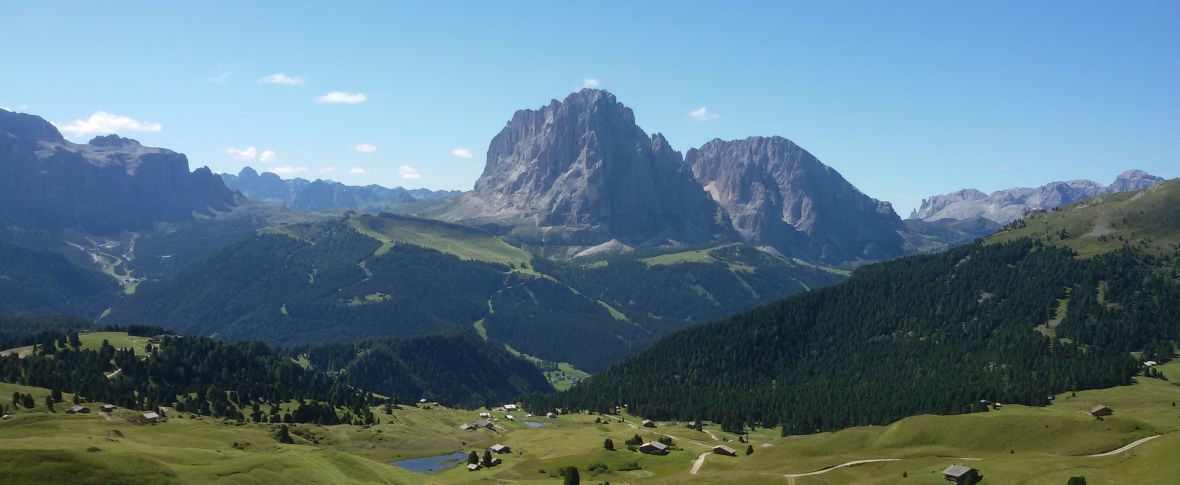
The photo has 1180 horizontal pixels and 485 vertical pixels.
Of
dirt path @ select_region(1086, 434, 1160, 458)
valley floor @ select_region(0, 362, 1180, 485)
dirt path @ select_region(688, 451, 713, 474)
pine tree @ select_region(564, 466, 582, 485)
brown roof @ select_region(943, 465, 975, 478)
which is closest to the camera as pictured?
valley floor @ select_region(0, 362, 1180, 485)

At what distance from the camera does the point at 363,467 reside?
159 meters

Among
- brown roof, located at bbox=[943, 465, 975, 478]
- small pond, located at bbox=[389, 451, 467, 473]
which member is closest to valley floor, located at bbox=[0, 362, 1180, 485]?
brown roof, located at bbox=[943, 465, 975, 478]

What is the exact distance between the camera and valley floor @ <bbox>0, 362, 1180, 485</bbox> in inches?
4540

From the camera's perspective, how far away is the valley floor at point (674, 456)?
115 meters

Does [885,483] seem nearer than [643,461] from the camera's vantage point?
Yes

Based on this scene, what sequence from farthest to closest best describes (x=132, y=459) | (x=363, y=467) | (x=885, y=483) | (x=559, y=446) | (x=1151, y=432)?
1. (x=559, y=446)
2. (x=363, y=467)
3. (x=1151, y=432)
4. (x=885, y=483)
5. (x=132, y=459)

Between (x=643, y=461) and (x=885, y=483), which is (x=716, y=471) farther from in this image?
(x=885, y=483)

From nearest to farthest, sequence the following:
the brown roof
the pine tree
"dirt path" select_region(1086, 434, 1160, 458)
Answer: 1. the brown roof
2. "dirt path" select_region(1086, 434, 1160, 458)
3. the pine tree

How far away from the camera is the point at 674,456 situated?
173250 millimetres

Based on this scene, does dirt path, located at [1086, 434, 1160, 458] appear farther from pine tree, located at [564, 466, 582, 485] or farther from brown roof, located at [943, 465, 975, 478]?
pine tree, located at [564, 466, 582, 485]

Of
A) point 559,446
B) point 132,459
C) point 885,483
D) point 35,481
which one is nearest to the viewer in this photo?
point 35,481

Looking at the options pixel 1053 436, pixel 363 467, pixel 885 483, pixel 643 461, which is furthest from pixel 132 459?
pixel 1053 436

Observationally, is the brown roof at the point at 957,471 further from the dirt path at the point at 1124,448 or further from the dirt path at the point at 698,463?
the dirt path at the point at 698,463

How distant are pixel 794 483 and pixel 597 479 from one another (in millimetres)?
36743
